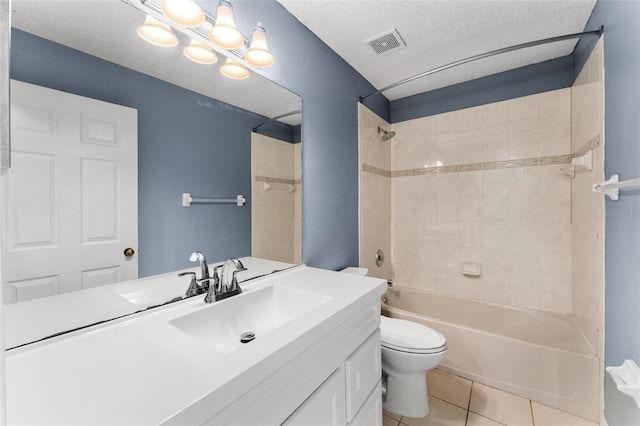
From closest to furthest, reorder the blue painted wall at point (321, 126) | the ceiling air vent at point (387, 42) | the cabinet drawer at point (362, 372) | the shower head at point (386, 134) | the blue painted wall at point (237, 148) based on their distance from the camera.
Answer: the blue painted wall at point (237, 148)
the cabinet drawer at point (362, 372)
the blue painted wall at point (321, 126)
the ceiling air vent at point (387, 42)
the shower head at point (386, 134)

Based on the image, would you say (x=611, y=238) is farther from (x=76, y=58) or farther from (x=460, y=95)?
(x=76, y=58)

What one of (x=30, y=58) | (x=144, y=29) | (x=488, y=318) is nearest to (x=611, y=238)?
(x=488, y=318)

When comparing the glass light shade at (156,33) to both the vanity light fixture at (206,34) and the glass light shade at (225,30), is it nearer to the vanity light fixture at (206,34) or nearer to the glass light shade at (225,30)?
the vanity light fixture at (206,34)

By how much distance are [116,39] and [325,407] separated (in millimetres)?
1360

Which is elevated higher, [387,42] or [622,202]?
[387,42]

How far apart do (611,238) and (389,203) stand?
156cm

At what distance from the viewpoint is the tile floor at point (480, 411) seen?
1.51 m

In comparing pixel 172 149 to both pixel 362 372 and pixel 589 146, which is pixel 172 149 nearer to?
pixel 362 372

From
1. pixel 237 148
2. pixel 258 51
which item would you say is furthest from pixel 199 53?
pixel 237 148

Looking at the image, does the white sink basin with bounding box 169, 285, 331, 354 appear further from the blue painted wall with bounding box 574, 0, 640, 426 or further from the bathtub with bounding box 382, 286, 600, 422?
the blue painted wall with bounding box 574, 0, 640, 426

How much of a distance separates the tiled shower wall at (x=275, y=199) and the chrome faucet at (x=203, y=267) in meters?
0.27

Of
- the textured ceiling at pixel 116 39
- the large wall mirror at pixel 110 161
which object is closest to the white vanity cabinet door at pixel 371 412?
the large wall mirror at pixel 110 161

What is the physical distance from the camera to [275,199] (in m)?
1.47

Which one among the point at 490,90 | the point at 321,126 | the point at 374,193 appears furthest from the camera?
the point at 374,193
